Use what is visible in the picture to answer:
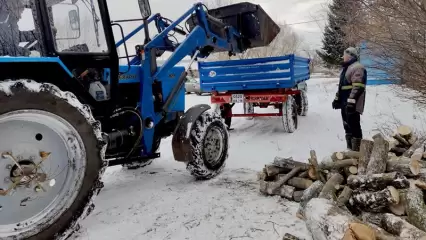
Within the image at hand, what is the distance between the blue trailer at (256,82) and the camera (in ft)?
26.1

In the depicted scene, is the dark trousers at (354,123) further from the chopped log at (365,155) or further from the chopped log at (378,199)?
the chopped log at (378,199)

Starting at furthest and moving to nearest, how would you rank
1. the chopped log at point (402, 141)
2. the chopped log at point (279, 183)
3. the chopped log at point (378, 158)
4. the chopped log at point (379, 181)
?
the chopped log at point (402, 141)
the chopped log at point (279, 183)
the chopped log at point (378, 158)
the chopped log at point (379, 181)

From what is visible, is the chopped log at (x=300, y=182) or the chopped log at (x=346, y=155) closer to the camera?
the chopped log at (x=300, y=182)

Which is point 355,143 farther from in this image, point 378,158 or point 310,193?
point 310,193

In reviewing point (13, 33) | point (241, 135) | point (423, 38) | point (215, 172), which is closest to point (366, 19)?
point (423, 38)

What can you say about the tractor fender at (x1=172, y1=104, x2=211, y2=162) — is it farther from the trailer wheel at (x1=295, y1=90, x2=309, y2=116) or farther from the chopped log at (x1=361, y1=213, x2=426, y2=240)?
the trailer wheel at (x1=295, y1=90, x2=309, y2=116)

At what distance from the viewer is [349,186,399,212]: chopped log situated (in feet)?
10.1

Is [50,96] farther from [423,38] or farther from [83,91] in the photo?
[423,38]

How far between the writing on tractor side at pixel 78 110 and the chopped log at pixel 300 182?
1088mm

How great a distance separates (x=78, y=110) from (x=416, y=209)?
104 inches

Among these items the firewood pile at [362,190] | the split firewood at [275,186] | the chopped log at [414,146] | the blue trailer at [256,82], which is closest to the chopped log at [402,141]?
the firewood pile at [362,190]

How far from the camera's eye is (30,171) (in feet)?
9.25

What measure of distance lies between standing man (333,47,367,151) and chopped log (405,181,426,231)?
2.67 m

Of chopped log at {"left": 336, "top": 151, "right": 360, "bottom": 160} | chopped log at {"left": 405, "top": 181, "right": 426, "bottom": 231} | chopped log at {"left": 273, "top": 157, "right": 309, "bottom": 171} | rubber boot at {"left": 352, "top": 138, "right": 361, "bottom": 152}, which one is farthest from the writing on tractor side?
chopped log at {"left": 405, "top": 181, "right": 426, "bottom": 231}
